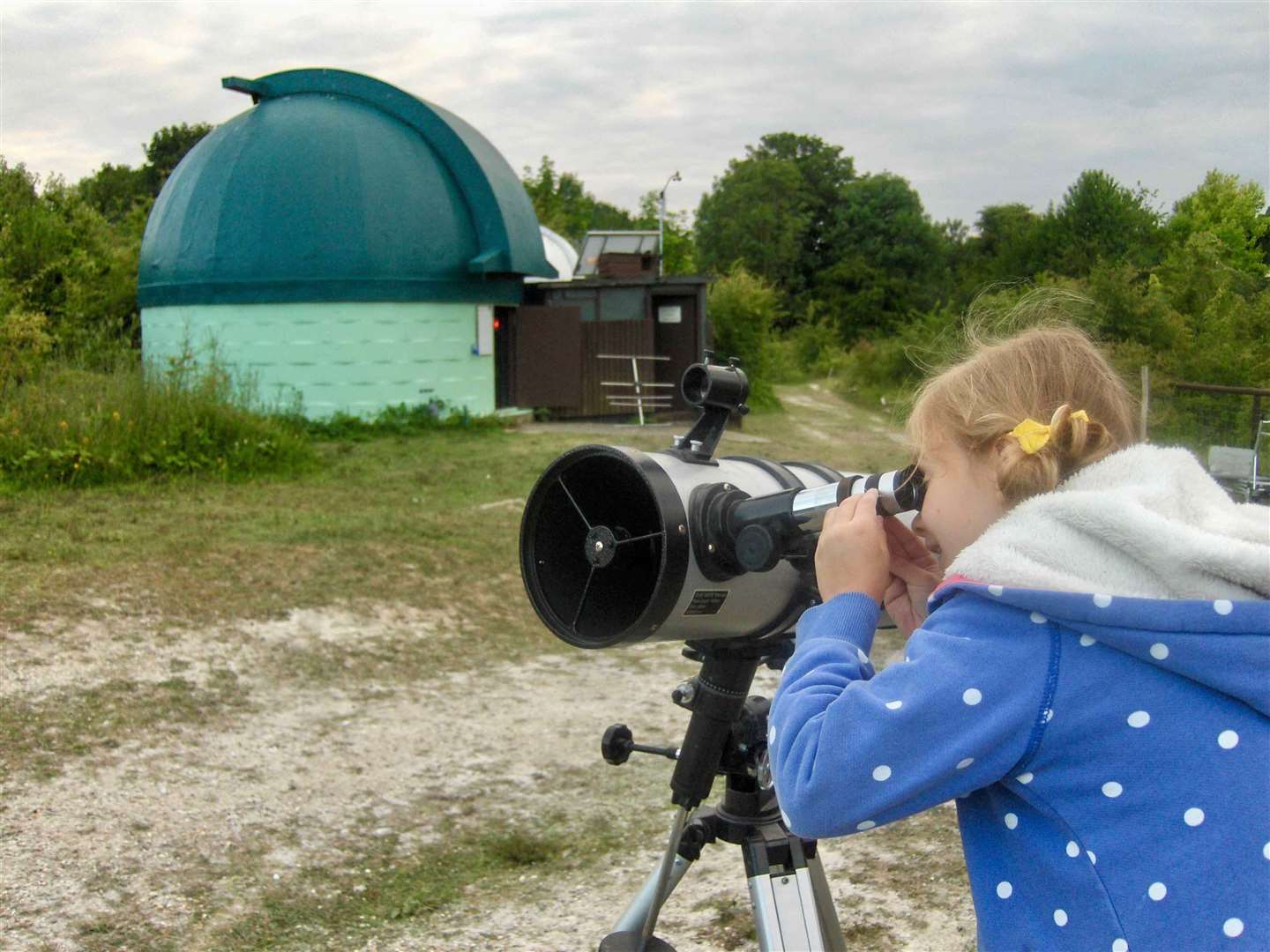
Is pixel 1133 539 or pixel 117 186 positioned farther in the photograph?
pixel 117 186

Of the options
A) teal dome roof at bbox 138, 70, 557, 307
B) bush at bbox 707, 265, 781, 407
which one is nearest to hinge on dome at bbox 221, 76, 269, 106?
teal dome roof at bbox 138, 70, 557, 307

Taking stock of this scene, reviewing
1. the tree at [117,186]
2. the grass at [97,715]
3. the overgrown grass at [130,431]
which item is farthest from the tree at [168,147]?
the grass at [97,715]

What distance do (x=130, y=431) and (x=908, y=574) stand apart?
10.5 m

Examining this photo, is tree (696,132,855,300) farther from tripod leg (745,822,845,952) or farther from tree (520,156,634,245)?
tripod leg (745,822,845,952)

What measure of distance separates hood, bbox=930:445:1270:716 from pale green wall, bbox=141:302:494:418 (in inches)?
622

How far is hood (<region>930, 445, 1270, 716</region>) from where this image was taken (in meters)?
1.24

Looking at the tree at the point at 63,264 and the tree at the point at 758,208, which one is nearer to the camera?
the tree at the point at 63,264

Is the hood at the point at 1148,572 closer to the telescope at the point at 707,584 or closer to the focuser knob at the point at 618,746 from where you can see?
the telescope at the point at 707,584

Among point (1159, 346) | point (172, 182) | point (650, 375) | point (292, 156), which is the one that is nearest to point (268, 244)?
point (292, 156)

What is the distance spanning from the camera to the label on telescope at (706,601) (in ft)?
6.02

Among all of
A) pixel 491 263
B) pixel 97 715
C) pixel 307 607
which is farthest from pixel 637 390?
pixel 97 715

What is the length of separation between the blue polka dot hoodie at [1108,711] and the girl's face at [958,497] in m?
0.08

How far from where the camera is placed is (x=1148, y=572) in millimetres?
1287

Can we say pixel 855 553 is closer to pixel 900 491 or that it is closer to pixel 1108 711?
pixel 900 491
